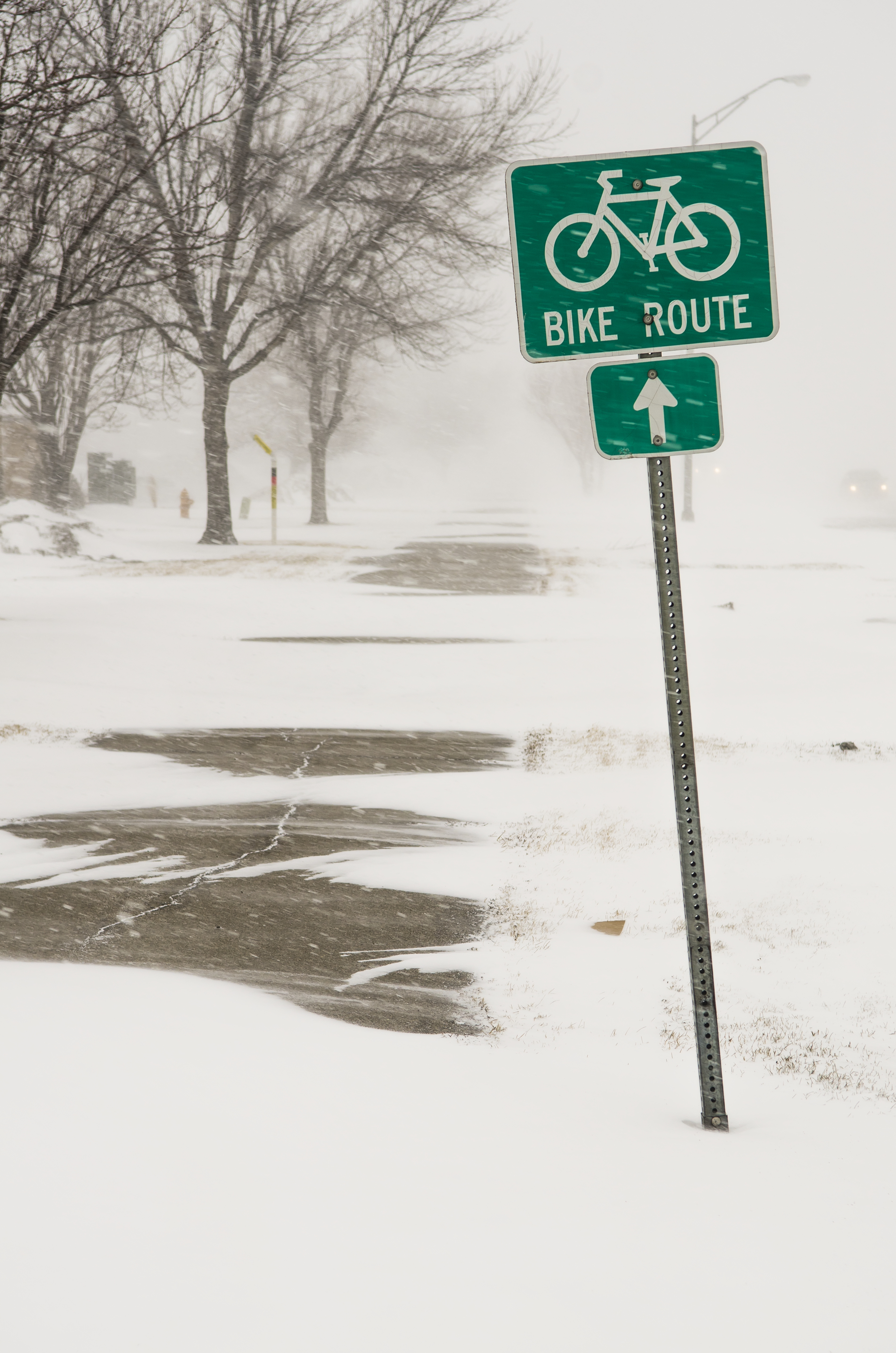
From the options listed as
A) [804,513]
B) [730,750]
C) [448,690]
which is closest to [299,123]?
[448,690]

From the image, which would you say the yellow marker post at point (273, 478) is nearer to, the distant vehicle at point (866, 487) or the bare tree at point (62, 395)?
the bare tree at point (62, 395)

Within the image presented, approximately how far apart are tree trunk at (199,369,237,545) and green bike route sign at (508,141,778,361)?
21171mm

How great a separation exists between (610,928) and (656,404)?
2657 millimetres

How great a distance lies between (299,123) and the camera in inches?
944

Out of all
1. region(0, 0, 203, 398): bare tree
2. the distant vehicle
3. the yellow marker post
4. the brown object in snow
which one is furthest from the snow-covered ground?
the distant vehicle

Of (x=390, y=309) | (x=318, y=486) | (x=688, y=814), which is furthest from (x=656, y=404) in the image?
(x=318, y=486)

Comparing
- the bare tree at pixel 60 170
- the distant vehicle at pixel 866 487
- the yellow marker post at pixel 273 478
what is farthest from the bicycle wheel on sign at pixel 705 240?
the distant vehicle at pixel 866 487

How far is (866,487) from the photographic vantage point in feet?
181

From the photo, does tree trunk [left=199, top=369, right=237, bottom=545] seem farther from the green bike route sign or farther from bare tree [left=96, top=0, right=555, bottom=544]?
the green bike route sign

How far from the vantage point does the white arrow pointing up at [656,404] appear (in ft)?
10.0

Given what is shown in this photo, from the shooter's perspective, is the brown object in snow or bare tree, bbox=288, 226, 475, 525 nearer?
the brown object in snow

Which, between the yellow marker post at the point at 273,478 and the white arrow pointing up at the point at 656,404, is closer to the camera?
the white arrow pointing up at the point at 656,404

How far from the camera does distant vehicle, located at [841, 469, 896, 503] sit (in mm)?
54781

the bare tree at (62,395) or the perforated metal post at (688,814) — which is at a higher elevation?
the bare tree at (62,395)
